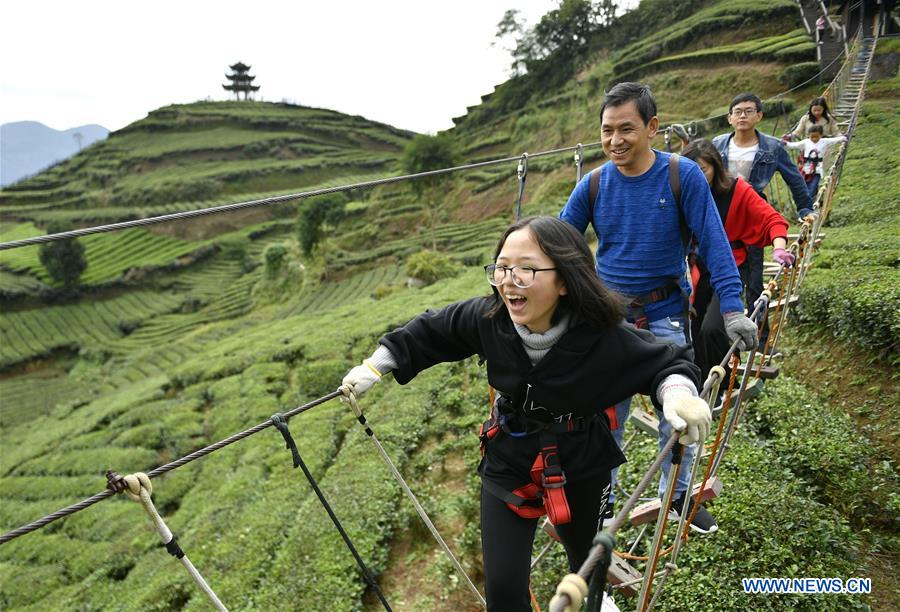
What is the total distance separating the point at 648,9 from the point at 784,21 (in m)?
22.6

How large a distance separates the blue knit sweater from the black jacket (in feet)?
2.26

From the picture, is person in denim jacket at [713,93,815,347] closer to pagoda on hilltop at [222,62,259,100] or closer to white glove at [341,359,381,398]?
white glove at [341,359,381,398]

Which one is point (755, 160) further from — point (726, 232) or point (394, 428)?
point (394, 428)

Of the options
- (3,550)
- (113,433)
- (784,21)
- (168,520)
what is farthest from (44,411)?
(784,21)

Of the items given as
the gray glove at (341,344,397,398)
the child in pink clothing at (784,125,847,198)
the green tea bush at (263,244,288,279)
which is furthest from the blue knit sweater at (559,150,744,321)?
the green tea bush at (263,244,288,279)

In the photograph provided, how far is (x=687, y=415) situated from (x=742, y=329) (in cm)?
96

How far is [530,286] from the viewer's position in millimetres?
1830

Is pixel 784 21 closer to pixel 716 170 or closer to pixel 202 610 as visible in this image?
pixel 716 170

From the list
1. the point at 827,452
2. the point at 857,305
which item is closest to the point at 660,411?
the point at 827,452

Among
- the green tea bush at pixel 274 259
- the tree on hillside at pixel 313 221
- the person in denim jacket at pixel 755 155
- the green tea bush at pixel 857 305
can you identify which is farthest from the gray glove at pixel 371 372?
the green tea bush at pixel 274 259

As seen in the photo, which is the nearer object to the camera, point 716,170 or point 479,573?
point 716,170

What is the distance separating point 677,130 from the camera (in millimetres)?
4121

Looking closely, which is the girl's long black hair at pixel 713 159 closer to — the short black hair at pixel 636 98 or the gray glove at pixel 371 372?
the short black hair at pixel 636 98

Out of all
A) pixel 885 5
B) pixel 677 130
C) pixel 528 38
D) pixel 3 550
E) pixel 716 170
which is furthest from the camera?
pixel 528 38
